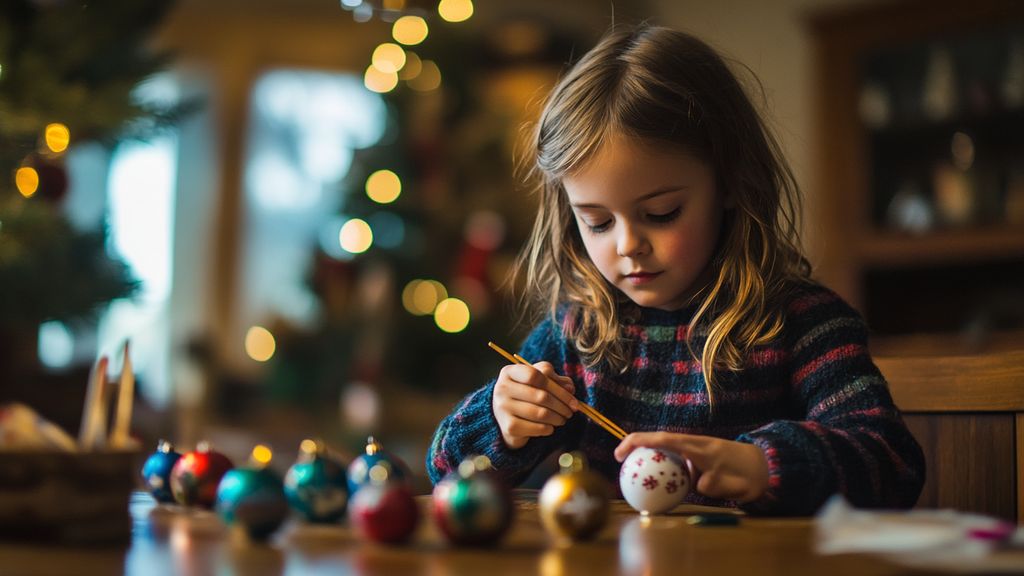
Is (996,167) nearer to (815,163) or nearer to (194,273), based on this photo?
(815,163)

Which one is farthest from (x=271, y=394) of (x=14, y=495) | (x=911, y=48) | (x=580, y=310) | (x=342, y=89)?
(x=14, y=495)

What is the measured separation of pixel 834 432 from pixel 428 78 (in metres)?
3.19

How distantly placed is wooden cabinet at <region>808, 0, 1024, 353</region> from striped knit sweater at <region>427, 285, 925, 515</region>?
2.34m

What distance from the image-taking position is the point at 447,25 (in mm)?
3990

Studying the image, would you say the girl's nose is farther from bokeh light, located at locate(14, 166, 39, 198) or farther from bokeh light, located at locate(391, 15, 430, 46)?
bokeh light, located at locate(391, 15, 430, 46)

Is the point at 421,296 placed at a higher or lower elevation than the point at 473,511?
higher

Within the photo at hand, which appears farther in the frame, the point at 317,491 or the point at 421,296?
the point at 421,296

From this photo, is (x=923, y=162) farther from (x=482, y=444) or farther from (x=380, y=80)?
(x=482, y=444)

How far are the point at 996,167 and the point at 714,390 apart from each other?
2.77 meters

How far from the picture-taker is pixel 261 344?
14.0 ft

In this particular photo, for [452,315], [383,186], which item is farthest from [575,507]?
[383,186]

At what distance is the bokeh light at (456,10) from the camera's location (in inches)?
151

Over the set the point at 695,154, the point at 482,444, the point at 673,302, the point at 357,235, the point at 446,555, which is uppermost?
the point at 357,235

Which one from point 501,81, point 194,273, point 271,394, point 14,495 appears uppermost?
point 501,81
